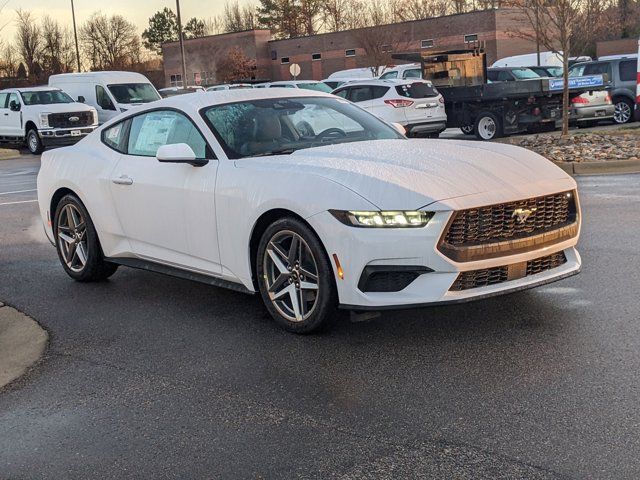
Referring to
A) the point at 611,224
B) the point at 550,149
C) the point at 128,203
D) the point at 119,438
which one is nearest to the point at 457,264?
the point at 119,438

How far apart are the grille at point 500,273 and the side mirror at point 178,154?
2101 mm

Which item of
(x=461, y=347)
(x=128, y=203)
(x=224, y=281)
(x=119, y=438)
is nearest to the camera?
(x=119, y=438)

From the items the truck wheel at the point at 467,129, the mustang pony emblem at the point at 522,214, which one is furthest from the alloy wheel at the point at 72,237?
the truck wheel at the point at 467,129

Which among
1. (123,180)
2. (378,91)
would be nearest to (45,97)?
(378,91)

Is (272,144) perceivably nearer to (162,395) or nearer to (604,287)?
(162,395)

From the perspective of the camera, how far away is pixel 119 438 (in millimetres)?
4250

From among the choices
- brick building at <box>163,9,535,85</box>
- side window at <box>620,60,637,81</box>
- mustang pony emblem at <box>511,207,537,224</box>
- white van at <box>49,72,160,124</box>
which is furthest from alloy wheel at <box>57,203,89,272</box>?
brick building at <box>163,9,535,85</box>

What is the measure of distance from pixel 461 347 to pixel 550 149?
1246cm

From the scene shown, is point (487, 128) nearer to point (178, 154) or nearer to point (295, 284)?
point (178, 154)

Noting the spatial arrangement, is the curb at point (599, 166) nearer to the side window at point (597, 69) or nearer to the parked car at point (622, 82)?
the parked car at point (622, 82)

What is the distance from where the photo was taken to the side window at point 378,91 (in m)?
22.1

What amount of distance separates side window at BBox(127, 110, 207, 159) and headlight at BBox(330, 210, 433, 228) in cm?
159

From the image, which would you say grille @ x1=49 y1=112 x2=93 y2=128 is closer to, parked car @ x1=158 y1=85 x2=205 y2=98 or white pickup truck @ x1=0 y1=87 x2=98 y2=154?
white pickup truck @ x1=0 y1=87 x2=98 y2=154

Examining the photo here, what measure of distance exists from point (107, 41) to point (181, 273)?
86486 millimetres
